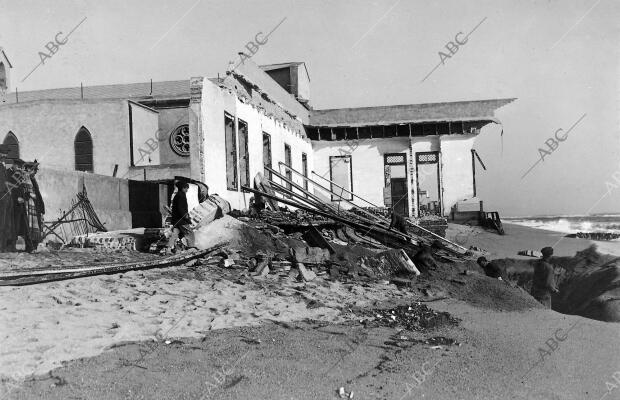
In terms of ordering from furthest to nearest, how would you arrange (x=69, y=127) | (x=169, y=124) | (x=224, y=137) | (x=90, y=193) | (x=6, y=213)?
(x=169, y=124)
(x=69, y=127)
(x=224, y=137)
(x=90, y=193)
(x=6, y=213)

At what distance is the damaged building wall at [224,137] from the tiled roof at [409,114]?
24.8 feet

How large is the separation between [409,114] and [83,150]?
50.5ft

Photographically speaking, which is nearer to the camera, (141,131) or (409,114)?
(141,131)

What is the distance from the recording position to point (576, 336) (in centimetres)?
659

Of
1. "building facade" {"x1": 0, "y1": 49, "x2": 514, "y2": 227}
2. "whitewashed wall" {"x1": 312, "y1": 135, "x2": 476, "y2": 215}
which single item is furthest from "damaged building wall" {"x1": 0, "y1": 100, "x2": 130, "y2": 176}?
"whitewashed wall" {"x1": 312, "y1": 135, "x2": 476, "y2": 215}

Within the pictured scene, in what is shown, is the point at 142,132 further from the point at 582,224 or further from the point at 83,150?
the point at 582,224

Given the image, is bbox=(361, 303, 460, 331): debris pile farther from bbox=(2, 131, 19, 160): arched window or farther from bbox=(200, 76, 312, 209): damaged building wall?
bbox=(2, 131, 19, 160): arched window

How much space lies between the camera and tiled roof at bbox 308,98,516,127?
25047mm

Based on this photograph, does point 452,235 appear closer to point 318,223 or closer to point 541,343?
point 318,223

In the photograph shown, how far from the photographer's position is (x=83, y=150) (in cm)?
2044

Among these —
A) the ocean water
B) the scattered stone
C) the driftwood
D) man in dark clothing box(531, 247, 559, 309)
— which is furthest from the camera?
the ocean water

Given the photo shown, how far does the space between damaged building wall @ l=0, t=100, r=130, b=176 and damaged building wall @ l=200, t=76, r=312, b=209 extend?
666 cm

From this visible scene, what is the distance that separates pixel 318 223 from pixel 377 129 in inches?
528

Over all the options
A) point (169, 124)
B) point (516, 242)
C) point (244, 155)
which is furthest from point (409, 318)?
point (169, 124)
